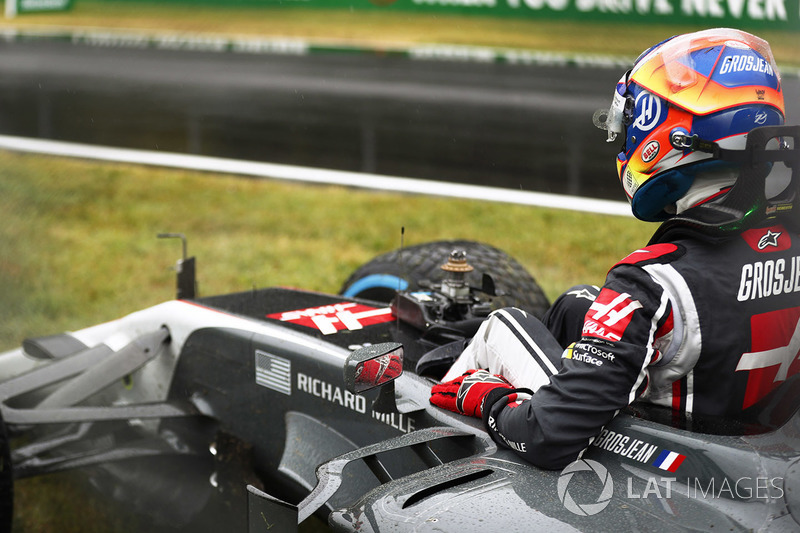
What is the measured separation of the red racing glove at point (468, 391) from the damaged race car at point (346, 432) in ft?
0.15

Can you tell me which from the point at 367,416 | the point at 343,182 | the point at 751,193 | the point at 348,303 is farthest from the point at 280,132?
the point at 751,193

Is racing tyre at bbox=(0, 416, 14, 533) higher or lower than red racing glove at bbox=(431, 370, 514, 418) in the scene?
lower

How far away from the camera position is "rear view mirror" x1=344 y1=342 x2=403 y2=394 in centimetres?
248

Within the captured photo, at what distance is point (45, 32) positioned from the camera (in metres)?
17.8

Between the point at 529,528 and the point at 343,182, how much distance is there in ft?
25.5

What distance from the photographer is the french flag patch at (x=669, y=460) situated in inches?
87.7

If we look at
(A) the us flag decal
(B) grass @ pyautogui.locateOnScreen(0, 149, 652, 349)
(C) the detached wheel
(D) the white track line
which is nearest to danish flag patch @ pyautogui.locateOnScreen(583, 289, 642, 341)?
(A) the us flag decal

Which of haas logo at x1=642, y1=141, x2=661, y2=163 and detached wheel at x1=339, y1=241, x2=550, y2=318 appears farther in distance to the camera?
detached wheel at x1=339, y1=241, x2=550, y2=318

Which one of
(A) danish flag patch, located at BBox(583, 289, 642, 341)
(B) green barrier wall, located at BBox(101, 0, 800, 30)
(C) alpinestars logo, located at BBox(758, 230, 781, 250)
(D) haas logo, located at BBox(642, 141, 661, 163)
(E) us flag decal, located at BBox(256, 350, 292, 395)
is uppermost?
(B) green barrier wall, located at BBox(101, 0, 800, 30)

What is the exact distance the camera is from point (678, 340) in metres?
2.26

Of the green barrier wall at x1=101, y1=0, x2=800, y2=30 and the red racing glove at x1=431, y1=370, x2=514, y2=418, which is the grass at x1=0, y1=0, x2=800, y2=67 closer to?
the green barrier wall at x1=101, y1=0, x2=800, y2=30

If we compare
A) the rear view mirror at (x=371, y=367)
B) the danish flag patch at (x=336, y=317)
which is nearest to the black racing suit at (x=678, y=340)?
the rear view mirror at (x=371, y=367)

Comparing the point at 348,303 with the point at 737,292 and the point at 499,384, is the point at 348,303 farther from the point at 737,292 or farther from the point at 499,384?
the point at 737,292

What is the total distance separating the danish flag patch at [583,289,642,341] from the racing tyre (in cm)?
217
